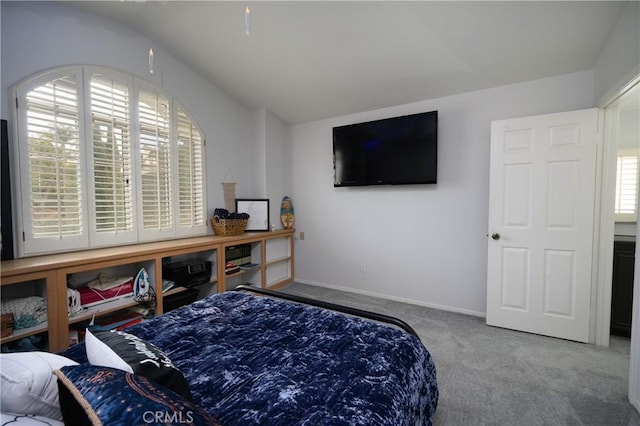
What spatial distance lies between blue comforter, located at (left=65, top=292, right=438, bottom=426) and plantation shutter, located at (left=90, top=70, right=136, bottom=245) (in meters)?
1.35

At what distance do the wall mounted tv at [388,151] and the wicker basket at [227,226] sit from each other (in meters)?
1.40

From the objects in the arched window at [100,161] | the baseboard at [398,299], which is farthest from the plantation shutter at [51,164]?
the baseboard at [398,299]

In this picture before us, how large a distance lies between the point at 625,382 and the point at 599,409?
0.47 m

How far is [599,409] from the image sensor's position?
1649 millimetres

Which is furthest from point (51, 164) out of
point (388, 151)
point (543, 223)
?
point (543, 223)

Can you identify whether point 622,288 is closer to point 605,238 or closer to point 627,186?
point 605,238

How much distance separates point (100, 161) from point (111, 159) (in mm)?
88

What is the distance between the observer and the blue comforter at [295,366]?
0.95 m

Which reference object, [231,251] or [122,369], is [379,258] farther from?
[122,369]

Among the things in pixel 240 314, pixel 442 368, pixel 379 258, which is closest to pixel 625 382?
pixel 442 368

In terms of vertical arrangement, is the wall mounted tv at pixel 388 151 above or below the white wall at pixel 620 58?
below

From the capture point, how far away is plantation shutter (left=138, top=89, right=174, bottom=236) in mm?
2719

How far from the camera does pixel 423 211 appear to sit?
10.8 feet

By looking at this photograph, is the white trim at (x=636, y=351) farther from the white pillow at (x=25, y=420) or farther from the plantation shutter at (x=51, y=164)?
the plantation shutter at (x=51, y=164)
